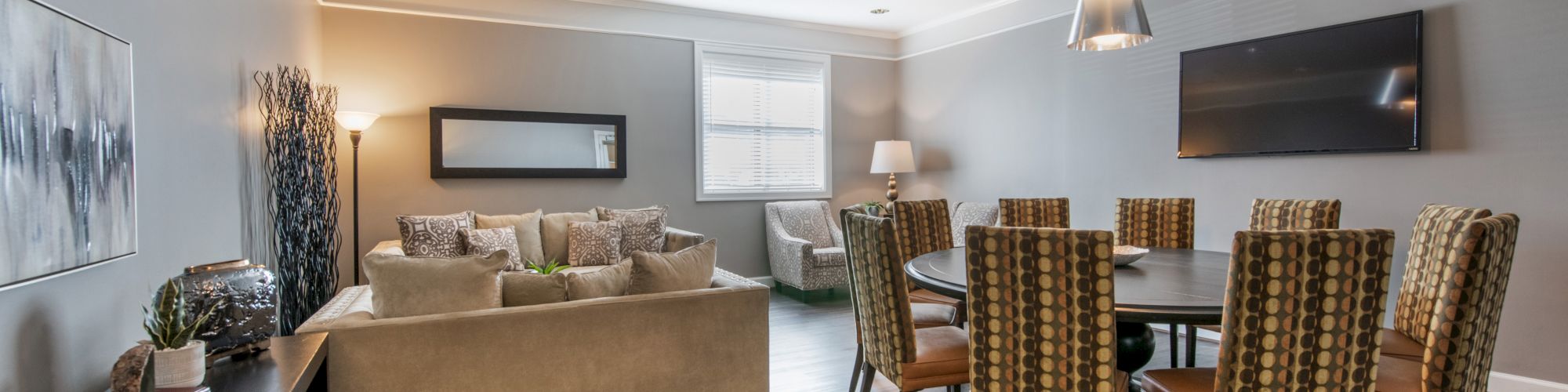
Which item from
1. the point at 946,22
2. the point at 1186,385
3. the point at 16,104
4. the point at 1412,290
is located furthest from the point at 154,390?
the point at 946,22

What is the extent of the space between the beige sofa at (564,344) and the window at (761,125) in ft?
10.2

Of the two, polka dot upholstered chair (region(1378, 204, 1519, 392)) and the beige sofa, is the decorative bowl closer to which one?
polka dot upholstered chair (region(1378, 204, 1519, 392))

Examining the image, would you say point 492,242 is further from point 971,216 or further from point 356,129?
point 971,216

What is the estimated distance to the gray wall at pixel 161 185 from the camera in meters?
1.46

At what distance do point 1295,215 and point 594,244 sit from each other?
3.76m

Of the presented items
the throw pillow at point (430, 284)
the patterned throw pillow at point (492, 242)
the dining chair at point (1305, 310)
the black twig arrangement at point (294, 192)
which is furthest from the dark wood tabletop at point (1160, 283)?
the black twig arrangement at point (294, 192)

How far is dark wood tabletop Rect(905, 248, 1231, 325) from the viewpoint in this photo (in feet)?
5.59

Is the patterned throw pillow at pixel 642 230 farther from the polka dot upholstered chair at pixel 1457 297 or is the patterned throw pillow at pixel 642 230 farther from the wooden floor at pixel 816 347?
Answer: the polka dot upholstered chair at pixel 1457 297

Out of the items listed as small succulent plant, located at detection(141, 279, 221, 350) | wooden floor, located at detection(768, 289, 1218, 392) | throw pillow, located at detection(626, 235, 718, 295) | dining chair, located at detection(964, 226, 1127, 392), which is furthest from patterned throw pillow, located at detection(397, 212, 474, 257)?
dining chair, located at detection(964, 226, 1127, 392)

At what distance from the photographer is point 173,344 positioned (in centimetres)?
149

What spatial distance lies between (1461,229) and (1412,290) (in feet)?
2.07

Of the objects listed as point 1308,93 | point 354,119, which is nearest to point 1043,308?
point 1308,93

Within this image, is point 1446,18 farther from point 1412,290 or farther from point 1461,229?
point 1461,229

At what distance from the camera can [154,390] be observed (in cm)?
137
